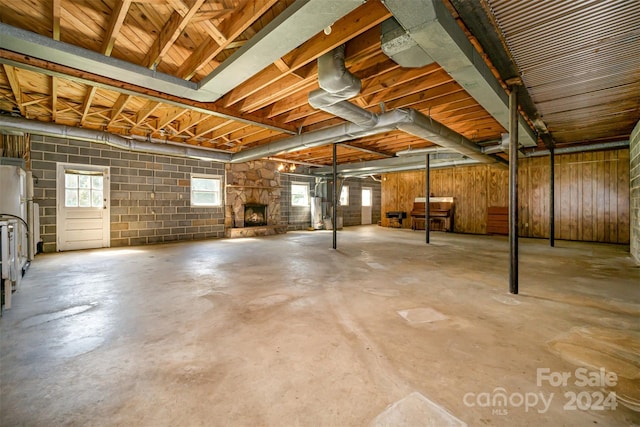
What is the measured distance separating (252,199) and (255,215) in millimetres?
504

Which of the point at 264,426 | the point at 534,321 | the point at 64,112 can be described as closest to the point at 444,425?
the point at 264,426

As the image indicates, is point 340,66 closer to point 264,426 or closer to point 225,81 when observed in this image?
point 225,81

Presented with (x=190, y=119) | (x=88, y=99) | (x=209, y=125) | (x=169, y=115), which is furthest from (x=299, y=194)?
(x=88, y=99)

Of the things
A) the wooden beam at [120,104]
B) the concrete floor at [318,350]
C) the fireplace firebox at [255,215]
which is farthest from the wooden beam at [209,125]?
the fireplace firebox at [255,215]

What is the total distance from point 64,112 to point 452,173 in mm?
10395

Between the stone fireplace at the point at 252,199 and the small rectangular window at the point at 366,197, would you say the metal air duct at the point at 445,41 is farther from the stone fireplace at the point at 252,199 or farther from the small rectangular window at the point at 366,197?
the small rectangular window at the point at 366,197

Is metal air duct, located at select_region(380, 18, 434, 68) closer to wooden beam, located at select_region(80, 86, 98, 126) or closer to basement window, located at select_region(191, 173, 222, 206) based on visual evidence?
wooden beam, located at select_region(80, 86, 98, 126)

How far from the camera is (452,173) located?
943cm

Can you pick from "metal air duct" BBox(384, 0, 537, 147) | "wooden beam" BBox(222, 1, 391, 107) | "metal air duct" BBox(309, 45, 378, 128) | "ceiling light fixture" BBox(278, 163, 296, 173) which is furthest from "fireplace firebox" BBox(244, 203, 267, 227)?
"metal air duct" BBox(384, 0, 537, 147)

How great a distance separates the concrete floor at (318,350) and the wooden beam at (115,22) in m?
2.41

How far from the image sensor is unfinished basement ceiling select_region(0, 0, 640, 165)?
2.01 meters

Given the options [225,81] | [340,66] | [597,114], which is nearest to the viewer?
[340,66]

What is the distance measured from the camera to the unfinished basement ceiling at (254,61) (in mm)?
2012

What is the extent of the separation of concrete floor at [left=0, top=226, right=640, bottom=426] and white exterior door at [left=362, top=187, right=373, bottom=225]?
8.84 meters
